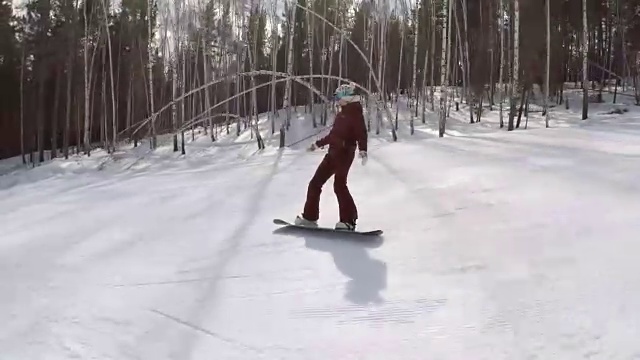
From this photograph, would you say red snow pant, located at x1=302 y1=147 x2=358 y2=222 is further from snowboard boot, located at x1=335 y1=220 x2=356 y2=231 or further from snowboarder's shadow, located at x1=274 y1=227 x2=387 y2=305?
snowboarder's shadow, located at x1=274 y1=227 x2=387 y2=305

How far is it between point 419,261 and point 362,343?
1549 millimetres

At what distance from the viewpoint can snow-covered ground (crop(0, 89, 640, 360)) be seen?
3.50 metres

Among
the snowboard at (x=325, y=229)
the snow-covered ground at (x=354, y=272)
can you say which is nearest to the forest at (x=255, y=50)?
the snow-covered ground at (x=354, y=272)

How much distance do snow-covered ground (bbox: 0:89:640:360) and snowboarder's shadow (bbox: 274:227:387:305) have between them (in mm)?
22

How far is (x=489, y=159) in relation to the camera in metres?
9.38

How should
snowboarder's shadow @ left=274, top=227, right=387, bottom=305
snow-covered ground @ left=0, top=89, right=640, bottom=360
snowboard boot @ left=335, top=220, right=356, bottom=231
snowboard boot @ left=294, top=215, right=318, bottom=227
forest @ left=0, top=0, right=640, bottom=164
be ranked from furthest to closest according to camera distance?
1. forest @ left=0, top=0, right=640, bottom=164
2. snowboard boot @ left=294, top=215, right=318, bottom=227
3. snowboard boot @ left=335, top=220, right=356, bottom=231
4. snowboarder's shadow @ left=274, top=227, right=387, bottom=305
5. snow-covered ground @ left=0, top=89, right=640, bottom=360

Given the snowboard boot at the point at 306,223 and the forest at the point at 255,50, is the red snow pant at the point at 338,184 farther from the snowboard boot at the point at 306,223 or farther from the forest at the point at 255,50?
the forest at the point at 255,50

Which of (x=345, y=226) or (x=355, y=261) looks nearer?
(x=355, y=261)

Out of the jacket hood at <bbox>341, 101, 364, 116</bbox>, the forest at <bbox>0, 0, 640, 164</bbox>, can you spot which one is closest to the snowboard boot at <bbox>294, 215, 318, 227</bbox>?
the jacket hood at <bbox>341, 101, 364, 116</bbox>

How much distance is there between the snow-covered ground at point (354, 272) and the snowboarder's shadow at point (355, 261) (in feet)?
0.07

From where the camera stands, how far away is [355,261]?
507cm

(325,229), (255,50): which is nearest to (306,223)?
(325,229)

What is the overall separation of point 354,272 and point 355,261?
298 mm

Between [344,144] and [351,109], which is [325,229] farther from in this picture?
[351,109]
